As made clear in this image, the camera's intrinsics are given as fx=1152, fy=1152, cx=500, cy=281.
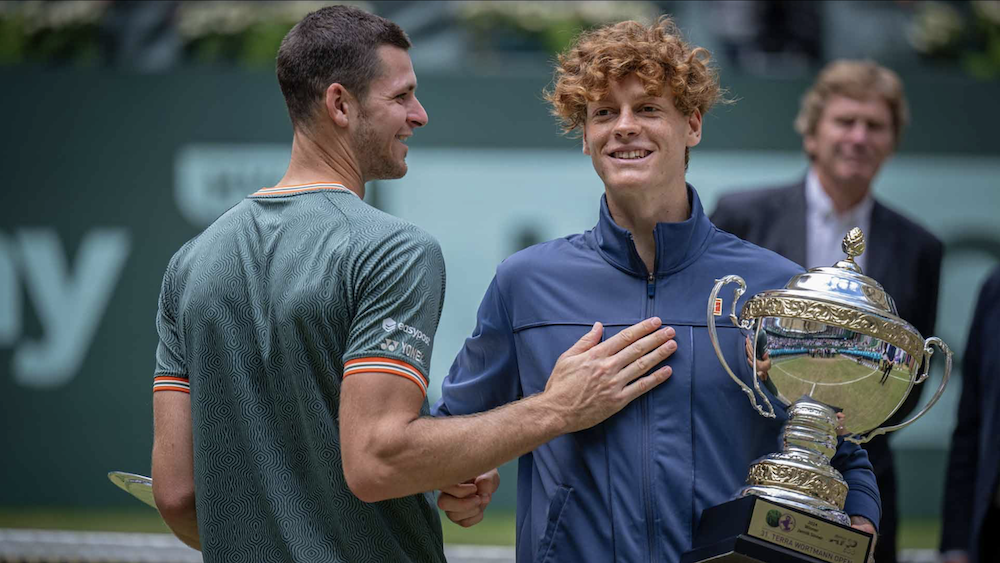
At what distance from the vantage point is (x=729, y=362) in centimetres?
228

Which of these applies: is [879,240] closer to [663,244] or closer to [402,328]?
[663,244]

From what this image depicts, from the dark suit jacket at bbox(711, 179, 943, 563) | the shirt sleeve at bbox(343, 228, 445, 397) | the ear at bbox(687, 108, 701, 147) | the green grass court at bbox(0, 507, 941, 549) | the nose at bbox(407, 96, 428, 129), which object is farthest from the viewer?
the green grass court at bbox(0, 507, 941, 549)

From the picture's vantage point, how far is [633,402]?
2240 millimetres

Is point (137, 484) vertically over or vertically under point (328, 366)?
under

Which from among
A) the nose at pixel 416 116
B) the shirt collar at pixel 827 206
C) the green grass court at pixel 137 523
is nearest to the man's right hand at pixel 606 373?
the nose at pixel 416 116

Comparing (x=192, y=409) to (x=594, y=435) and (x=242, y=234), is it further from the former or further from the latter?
(x=594, y=435)

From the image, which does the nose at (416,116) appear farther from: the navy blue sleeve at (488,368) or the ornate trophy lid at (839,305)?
the ornate trophy lid at (839,305)

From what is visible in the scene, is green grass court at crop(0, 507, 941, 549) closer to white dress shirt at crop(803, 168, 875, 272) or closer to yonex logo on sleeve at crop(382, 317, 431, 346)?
white dress shirt at crop(803, 168, 875, 272)

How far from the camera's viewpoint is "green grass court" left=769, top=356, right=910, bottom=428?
2.15m

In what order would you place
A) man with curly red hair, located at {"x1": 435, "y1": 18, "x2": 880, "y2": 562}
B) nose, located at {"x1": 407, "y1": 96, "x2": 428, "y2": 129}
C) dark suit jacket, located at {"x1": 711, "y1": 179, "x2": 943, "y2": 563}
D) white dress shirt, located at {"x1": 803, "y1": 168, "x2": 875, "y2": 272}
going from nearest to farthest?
1. man with curly red hair, located at {"x1": 435, "y1": 18, "x2": 880, "y2": 562}
2. nose, located at {"x1": 407, "y1": 96, "x2": 428, "y2": 129}
3. dark suit jacket, located at {"x1": 711, "y1": 179, "x2": 943, "y2": 563}
4. white dress shirt, located at {"x1": 803, "y1": 168, "x2": 875, "y2": 272}

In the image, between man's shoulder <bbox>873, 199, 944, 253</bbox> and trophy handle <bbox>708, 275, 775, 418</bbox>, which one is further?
man's shoulder <bbox>873, 199, 944, 253</bbox>

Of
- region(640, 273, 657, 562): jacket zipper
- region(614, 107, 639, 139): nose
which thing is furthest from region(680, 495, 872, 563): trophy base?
region(614, 107, 639, 139): nose

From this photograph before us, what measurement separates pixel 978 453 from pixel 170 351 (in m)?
2.83

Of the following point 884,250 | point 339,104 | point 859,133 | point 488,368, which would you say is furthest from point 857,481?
point 859,133
